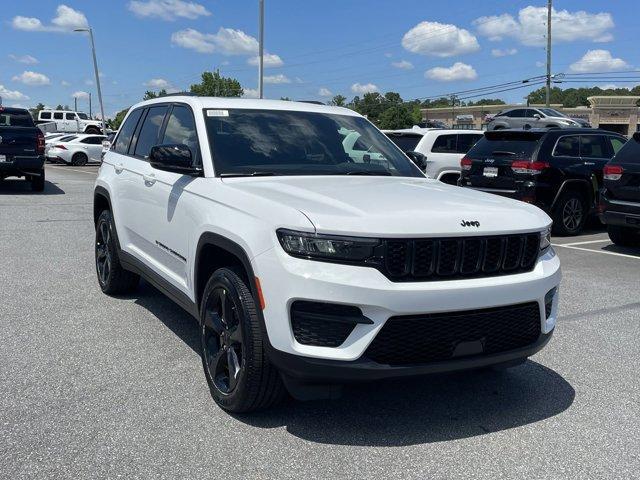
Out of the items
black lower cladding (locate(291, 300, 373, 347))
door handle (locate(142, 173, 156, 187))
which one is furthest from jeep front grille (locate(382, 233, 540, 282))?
door handle (locate(142, 173, 156, 187))

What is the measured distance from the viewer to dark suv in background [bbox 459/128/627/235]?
10.8 meters

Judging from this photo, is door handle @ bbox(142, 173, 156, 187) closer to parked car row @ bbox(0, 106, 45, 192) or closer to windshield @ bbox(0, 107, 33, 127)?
parked car row @ bbox(0, 106, 45, 192)

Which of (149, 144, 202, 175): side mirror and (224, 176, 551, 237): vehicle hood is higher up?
(149, 144, 202, 175): side mirror

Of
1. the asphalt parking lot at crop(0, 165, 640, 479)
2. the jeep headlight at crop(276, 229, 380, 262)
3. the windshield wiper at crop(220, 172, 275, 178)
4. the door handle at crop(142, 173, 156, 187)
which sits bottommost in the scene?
the asphalt parking lot at crop(0, 165, 640, 479)

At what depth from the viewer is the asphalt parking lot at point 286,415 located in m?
3.16

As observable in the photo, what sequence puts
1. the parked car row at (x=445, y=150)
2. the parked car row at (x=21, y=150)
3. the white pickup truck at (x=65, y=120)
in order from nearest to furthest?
the parked car row at (x=445, y=150)
the parked car row at (x=21, y=150)
the white pickup truck at (x=65, y=120)

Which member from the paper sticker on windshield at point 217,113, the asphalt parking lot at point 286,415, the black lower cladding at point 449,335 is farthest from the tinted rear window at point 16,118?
A: the black lower cladding at point 449,335

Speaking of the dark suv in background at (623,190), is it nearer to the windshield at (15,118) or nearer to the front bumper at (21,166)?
Answer: the front bumper at (21,166)

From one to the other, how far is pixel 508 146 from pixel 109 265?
7383 mm

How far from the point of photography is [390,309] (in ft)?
10.2

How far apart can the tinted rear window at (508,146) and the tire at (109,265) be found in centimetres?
697

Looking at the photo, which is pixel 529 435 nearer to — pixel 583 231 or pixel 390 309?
pixel 390 309

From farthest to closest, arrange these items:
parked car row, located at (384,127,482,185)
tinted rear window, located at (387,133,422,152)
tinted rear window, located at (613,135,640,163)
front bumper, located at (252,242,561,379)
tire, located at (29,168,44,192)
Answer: tire, located at (29,168,44,192)
tinted rear window, located at (387,133,422,152)
parked car row, located at (384,127,482,185)
tinted rear window, located at (613,135,640,163)
front bumper, located at (252,242,561,379)

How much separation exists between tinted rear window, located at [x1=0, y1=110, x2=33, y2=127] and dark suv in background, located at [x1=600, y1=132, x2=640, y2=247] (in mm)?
13880
